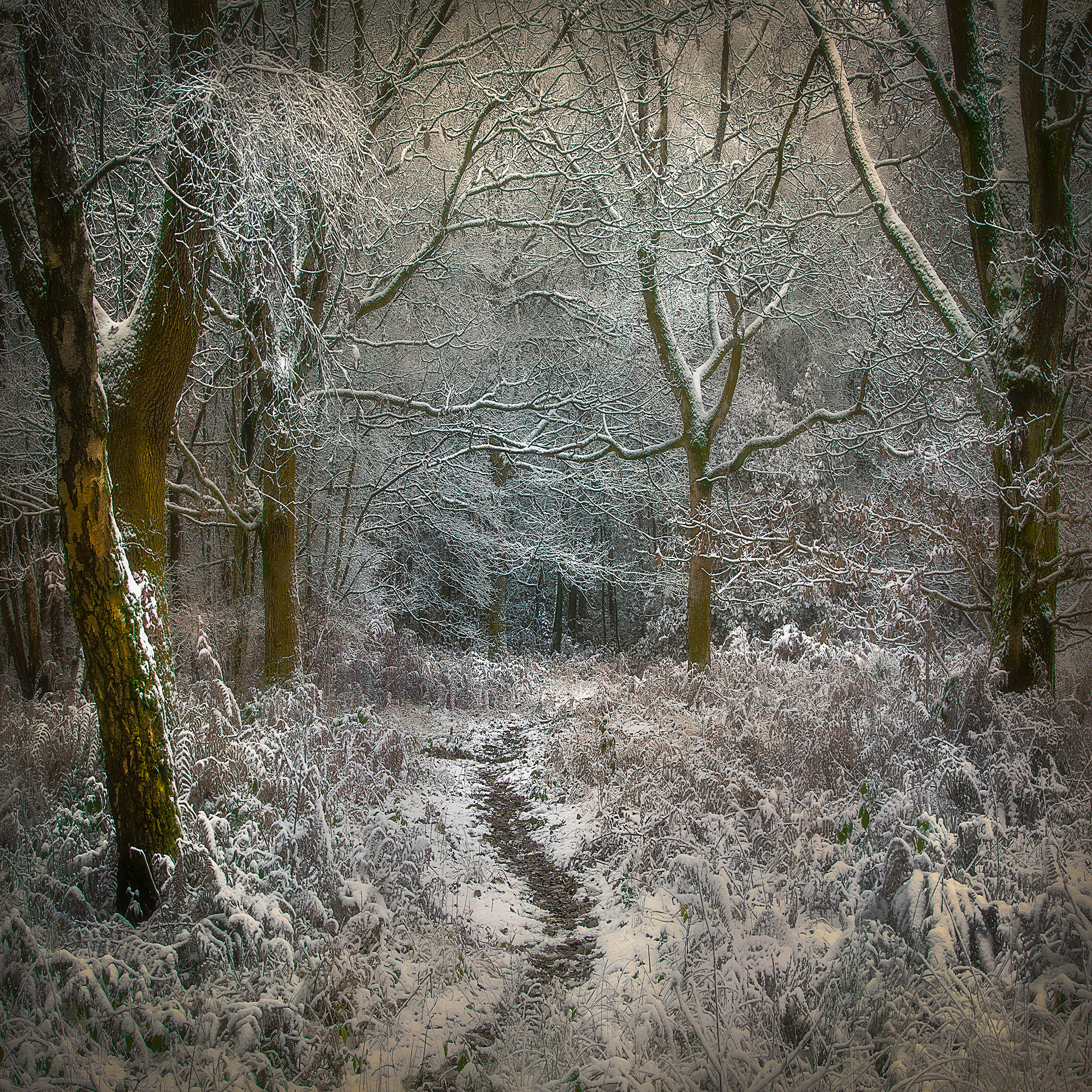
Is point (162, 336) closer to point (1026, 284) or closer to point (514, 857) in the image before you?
point (514, 857)

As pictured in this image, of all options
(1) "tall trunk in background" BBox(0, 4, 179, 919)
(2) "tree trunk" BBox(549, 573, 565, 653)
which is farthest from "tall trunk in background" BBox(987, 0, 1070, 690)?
(2) "tree trunk" BBox(549, 573, 565, 653)

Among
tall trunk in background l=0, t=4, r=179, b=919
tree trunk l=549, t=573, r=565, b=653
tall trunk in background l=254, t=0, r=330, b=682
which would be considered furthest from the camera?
tree trunk l=549, t=573, r=565, b=653

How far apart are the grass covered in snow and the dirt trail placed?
0.05 metres

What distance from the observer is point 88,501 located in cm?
390

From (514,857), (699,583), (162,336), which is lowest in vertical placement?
(514,857)

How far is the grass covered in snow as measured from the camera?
3037 mm

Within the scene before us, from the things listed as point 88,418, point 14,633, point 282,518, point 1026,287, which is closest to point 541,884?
point 88,418

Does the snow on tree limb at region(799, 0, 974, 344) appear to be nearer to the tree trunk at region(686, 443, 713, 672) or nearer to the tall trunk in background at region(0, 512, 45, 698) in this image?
the tree trunk at region(686, 443, 713, 672)

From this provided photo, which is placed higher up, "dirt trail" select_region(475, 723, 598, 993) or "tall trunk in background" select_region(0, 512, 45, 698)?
"tall trunk in background" select_region(0, 512, 45, 698)

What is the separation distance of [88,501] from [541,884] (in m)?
4.44

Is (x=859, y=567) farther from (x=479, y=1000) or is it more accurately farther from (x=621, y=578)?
(x=621, y=578)

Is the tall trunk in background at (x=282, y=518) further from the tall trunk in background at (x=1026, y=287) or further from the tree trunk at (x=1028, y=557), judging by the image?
the tree trunk at (x=1028, y=557)

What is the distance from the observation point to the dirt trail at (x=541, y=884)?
4.32 meters

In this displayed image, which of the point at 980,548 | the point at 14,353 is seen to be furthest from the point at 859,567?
the point at 14,353
